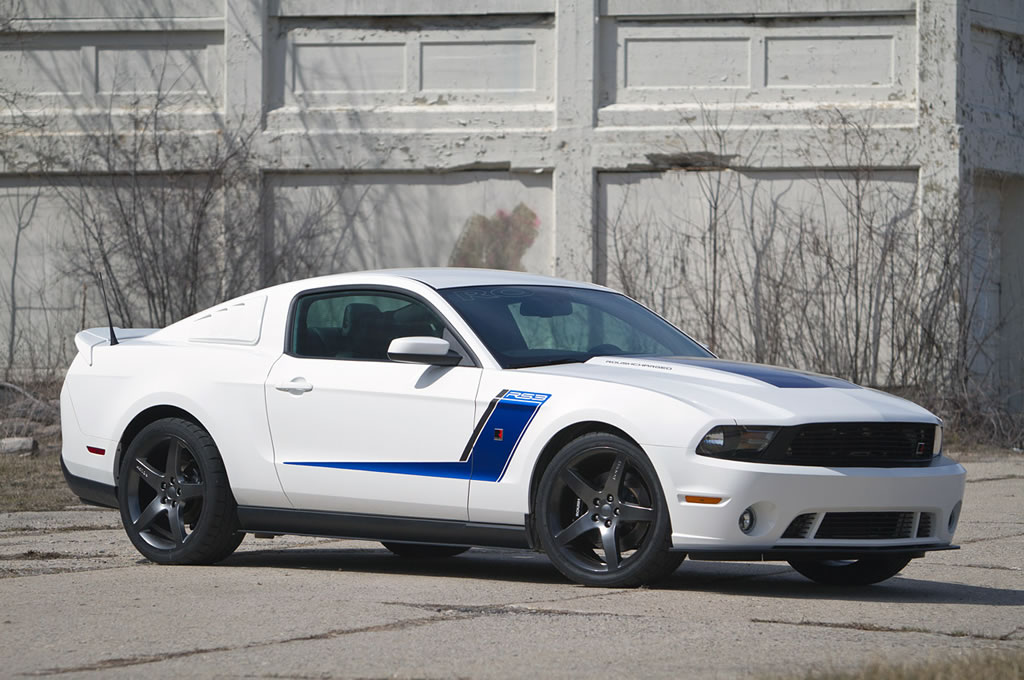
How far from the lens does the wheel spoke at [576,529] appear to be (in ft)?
22.7

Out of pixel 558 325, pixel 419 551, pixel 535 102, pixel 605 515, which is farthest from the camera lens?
pixel 535 102

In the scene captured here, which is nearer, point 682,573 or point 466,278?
point 682,573

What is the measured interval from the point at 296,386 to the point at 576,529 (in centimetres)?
172


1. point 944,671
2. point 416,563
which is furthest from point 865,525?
point 416,563

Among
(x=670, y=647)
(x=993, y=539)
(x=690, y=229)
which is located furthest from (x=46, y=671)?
(x=690, y=229)

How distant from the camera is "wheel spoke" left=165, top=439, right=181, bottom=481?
322 inches

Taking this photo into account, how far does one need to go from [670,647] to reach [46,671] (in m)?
2.06

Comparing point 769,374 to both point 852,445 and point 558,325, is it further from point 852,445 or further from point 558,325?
point 558,325

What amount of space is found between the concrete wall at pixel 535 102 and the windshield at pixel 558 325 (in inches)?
387

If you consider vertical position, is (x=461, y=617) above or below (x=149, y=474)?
below

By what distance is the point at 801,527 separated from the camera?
6664 millimetres

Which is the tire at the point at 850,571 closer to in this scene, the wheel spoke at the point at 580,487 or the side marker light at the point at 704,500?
the side marker light at the point at 704,500

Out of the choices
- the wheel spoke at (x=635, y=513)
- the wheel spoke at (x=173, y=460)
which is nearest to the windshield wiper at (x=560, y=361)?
the wheel spoke at (x=635, y=513)

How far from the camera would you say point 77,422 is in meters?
8.65
